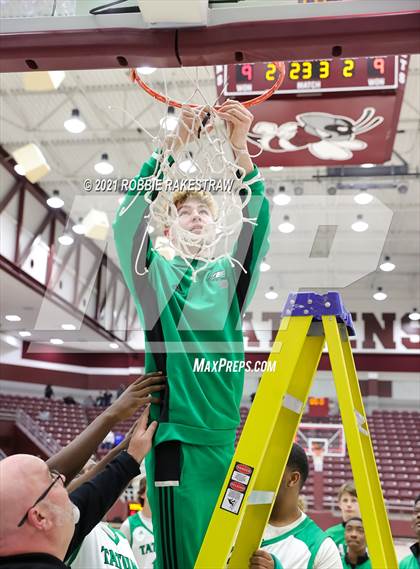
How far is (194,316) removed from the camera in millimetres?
2520

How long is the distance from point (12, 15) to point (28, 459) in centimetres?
184

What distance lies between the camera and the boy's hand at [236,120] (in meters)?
2.59

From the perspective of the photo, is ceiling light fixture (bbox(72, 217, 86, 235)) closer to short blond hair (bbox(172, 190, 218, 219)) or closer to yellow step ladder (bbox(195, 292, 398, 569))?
short blond hair (bbox(172, 190, 218, 219))

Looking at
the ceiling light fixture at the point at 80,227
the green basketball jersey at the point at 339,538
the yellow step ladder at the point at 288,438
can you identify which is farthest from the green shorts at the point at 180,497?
the ceiling light fixture at the point at 80,227

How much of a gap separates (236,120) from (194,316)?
2.39 ft

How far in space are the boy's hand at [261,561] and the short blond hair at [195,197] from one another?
1265 mm

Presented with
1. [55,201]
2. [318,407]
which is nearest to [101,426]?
[55,201]

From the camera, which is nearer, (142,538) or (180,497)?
(180,497)

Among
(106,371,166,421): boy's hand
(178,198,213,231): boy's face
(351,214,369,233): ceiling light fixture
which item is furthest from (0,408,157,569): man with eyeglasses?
(351,214,369,233): ceiling light fixture

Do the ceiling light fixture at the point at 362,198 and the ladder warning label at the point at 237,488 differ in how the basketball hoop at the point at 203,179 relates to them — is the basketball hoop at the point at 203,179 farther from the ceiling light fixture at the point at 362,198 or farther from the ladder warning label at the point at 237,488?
the ceiling light fixture at the point at 362,198

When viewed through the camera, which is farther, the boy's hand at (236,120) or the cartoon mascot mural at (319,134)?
the cartoon mascot mural at (319,134)

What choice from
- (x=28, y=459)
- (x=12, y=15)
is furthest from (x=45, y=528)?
(x=12, y=15)

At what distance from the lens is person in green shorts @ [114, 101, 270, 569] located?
7.66 ft

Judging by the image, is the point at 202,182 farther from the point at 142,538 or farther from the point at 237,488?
the point at 142,538
